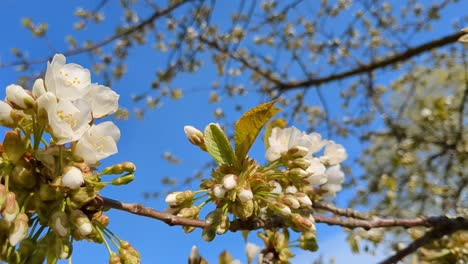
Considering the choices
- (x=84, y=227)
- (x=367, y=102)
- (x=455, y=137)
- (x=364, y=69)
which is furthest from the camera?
(x=367, y=102)

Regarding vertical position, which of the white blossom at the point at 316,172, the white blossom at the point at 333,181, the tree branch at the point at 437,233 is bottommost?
the white blossom at the point at 316,172

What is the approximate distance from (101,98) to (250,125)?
339 mm

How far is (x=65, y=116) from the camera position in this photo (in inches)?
35.2

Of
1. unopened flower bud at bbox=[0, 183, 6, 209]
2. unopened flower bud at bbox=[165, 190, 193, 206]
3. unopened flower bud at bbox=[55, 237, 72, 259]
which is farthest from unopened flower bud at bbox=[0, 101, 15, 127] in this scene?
unopened flower bud at bbox=[165, 190, 193, 206]

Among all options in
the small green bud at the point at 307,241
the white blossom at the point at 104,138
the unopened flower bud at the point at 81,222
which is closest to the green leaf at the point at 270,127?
the small green bud at the point at 307,241

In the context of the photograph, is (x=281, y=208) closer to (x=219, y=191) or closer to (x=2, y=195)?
(x=219, y=191)

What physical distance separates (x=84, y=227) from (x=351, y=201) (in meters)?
4.34

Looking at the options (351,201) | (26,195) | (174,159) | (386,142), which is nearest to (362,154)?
(386,142)

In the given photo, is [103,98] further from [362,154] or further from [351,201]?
[362,154]

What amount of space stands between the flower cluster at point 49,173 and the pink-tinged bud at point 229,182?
22cm

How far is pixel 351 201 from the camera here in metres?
4.86

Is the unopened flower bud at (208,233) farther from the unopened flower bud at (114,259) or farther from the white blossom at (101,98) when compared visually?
the white blossom at (101,98)

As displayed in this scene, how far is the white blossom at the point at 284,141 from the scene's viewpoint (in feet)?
4.09

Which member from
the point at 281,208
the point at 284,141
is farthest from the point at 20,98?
the point at 284,141
